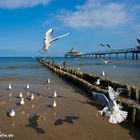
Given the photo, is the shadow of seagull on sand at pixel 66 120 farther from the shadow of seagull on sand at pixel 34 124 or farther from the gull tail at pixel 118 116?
the gull tail at pixel 118 116

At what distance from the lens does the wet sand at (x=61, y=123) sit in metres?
7.99

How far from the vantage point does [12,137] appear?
7785mm

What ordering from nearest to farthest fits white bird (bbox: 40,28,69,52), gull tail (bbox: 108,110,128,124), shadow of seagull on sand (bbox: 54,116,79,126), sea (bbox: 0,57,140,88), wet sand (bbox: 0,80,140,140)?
1. gull tail (bbox: 108,110,128,124)
2. wet sand (bbox: 0,80,140,140)
3. shadow of seagull on sand (bbox: 54,116,79,126)
4. white bird (bbox: 40,28,69,52)
5. sea (bbox: 0,57,140,88)

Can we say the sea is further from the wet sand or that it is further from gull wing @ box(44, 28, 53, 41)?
the wet sand

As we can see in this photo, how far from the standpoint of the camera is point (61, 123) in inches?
357

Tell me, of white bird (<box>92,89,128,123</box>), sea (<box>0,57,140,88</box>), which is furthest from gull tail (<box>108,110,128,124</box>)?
sea (<box>0,57,140,88</box>)

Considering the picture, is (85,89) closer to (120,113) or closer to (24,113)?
(24,113)

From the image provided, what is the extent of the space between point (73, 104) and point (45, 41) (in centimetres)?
398

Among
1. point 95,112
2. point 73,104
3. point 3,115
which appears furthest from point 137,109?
point 3,115

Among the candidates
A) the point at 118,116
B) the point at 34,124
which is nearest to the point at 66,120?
the point at 34,124

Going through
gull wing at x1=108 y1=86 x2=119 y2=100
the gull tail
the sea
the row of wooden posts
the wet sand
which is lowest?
→ the sea

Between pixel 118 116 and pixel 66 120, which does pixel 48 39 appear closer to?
pixel 66 120

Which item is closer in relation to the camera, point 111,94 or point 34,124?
point 111,94

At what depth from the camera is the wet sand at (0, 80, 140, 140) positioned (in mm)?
7989
